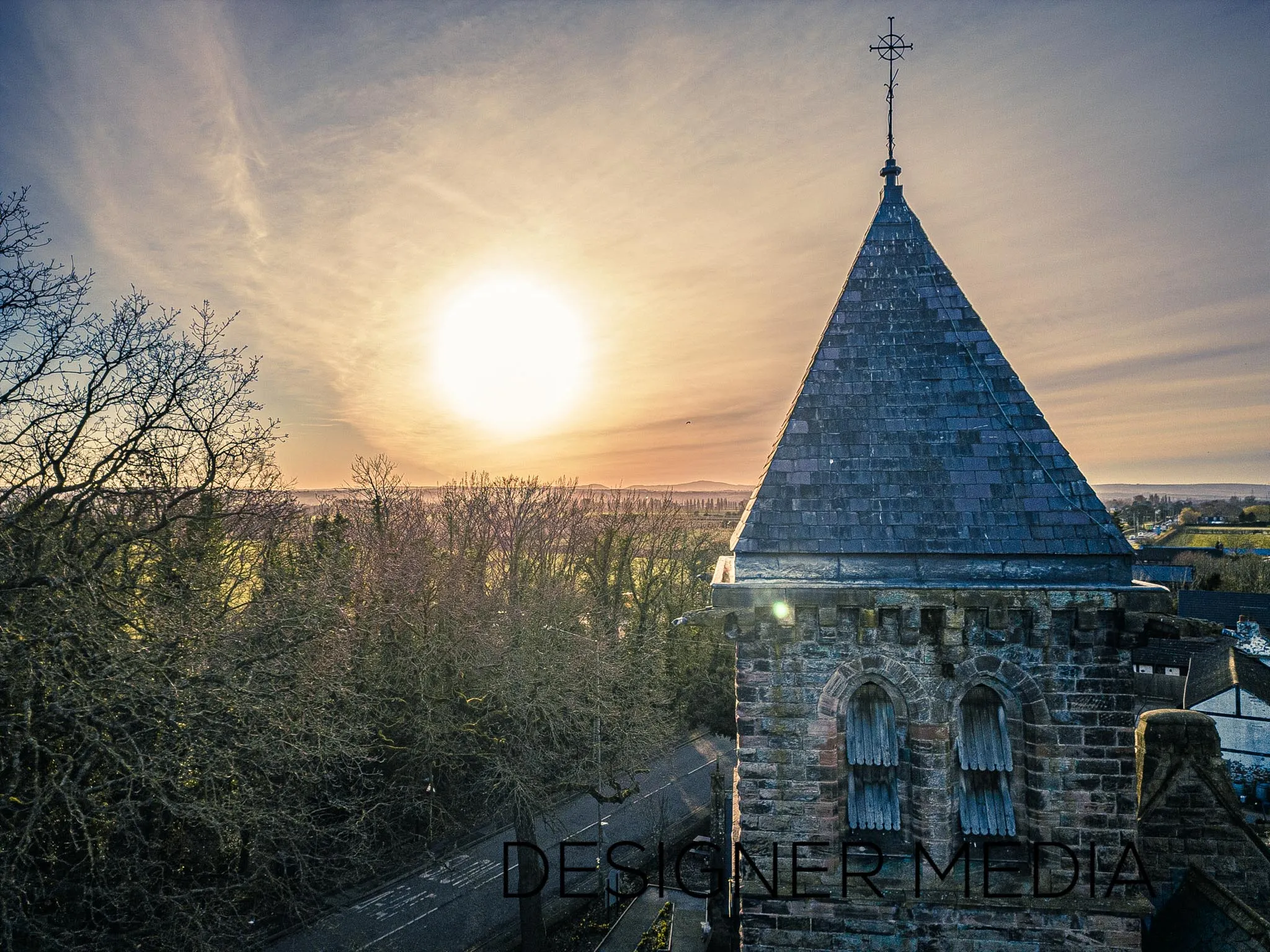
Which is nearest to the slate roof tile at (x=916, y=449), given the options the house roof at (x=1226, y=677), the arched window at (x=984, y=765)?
the arched window at (x=984, y=765)

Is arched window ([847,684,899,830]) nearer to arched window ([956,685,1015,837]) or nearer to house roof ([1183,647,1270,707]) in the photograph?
arched window ([956,685,1015,837])

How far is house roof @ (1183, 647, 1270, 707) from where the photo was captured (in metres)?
27.5

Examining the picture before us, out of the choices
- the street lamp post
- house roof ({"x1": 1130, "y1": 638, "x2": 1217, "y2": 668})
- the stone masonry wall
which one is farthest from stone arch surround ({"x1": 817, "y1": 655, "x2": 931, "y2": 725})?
house roof ({"x1": 1130, "y1": 638, "x2": 1217, "y2": 668})

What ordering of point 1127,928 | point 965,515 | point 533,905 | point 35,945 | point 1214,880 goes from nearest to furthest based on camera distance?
point 1127,928, point 965,515, point 1214,880, point 35,945, point 533,905

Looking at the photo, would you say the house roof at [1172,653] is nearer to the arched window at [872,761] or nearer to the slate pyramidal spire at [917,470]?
the slate pyramidal spire at [917,470]

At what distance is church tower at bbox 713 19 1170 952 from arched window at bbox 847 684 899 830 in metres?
0.02

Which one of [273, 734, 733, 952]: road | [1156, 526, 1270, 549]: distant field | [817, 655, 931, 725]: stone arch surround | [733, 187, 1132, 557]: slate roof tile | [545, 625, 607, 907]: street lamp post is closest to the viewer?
[817, 655, 931, 725]: stone arch surround

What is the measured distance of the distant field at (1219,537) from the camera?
8544 cm

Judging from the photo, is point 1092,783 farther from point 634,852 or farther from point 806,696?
point 634,852

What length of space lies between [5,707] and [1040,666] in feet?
43.8

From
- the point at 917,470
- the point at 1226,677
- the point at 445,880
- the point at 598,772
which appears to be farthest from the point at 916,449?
the point at 1226,677

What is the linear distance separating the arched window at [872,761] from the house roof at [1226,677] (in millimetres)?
31358

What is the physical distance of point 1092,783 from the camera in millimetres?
6355

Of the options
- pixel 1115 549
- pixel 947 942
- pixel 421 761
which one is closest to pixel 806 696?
pixel 947 942
